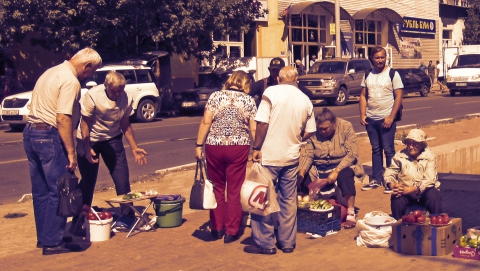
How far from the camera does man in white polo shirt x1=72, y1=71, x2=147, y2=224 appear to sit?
7969 mm

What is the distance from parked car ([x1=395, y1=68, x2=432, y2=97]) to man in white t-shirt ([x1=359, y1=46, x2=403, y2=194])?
24.3 m

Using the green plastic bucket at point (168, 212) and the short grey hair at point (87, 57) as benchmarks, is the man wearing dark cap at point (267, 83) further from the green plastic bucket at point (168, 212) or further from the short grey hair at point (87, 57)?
the short grey hair at point (87, 57)

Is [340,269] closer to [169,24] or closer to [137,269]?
[137,269]

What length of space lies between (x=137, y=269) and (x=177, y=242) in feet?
3.38

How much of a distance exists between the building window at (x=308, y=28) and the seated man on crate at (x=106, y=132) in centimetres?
3392

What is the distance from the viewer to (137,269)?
6.83 meters

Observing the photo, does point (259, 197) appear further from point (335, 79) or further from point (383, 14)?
point (383, 14)

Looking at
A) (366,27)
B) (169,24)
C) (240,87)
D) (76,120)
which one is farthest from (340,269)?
(366,27)

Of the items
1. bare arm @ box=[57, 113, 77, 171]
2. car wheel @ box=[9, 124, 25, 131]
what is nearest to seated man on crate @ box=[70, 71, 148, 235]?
bare arm @ box=[57, 113, 77, 171]

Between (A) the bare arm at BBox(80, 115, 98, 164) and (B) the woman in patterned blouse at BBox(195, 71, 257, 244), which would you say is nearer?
(B) the woman in patterned blouse at BBox(195, 71, 257, 244)

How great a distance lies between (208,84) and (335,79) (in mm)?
4913

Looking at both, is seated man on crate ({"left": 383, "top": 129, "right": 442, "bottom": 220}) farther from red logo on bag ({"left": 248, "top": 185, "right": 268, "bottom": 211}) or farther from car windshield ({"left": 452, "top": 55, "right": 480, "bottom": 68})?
car windshield ({"left": 452, "top": 55, "right": 480, "bottom": 68})

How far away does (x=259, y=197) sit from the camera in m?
7.15

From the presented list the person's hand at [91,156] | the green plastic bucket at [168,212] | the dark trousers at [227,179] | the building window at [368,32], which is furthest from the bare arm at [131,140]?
the building window at [368,32]
